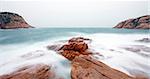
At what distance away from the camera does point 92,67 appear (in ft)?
19.8

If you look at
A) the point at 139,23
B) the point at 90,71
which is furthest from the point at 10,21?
the point at 90,71

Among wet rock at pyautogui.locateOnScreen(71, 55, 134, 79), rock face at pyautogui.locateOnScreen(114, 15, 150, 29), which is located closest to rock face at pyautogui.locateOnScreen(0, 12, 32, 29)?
rock face at pyautogui.locateOnScreen(114, 15, 150, 29)

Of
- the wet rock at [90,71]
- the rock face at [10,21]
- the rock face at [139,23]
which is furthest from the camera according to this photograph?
the rock face at [10,21]

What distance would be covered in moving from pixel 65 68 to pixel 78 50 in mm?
1194

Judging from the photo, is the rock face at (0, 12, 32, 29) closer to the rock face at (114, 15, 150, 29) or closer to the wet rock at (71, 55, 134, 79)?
the rock face at (114, 15, 150, 29)

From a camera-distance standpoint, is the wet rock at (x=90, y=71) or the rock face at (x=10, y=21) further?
the rock face at (x=10, y=21)

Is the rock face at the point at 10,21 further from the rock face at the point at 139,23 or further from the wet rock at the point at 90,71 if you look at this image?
the wet rock at the point at 90,71

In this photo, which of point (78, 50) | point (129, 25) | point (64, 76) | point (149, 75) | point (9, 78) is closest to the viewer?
point (9, 78)

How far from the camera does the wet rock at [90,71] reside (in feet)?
18.1

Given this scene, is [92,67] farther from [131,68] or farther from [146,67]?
[146,67]

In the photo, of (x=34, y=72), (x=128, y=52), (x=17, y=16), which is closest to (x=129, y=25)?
(x=17, y=16)

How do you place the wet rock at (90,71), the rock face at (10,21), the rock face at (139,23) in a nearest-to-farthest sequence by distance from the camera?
the wet rock at (90,71) → the rock face at (139,23) → the rock face at (10,21)

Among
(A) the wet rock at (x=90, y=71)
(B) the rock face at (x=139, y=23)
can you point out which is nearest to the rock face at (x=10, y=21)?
(B) the rock face at (x=139, y=23)

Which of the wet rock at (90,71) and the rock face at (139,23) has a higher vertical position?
the wet rock at (90,71)
